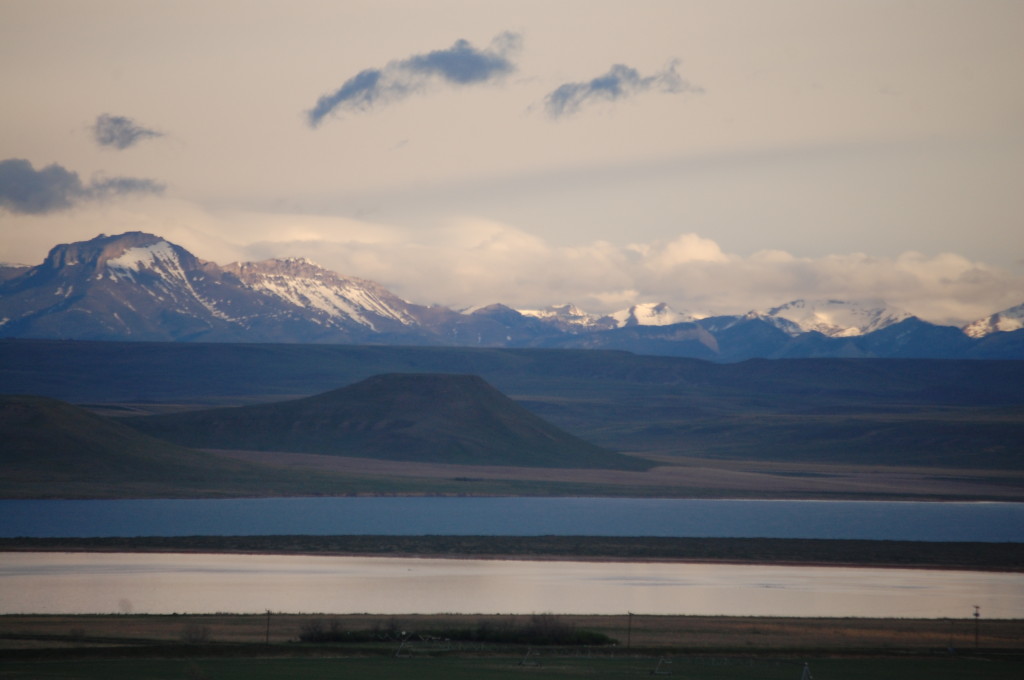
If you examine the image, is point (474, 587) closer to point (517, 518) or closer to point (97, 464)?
point (517, 518)

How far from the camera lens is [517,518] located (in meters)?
116

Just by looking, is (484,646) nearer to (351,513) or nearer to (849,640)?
(849,640)

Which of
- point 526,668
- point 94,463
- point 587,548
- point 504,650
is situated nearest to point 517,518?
point 587,548

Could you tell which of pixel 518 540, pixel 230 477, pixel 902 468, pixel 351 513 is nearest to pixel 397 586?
pixel 518 540

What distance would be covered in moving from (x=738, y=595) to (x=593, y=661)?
85.3ft

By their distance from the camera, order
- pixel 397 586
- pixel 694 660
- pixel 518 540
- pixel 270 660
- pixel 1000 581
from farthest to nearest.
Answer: pixel 518 540
pixel 1000 581
pixel 397 586
pixel 694 660
pixel 270 660

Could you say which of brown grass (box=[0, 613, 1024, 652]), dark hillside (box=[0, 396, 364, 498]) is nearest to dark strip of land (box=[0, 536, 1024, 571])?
brown grass (box=[0, 613, 1024, 652])

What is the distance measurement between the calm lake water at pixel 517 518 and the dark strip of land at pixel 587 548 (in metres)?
5.76

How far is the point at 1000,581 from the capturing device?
80.3 metres

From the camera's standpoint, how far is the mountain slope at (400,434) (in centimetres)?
18088

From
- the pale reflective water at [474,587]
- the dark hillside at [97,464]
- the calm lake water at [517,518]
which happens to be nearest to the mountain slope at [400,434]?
the dark hillside at [97,464]

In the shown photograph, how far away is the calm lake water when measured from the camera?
100 metres

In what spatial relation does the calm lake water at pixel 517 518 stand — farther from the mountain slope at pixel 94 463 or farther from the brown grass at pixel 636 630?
the brown grass at pixel 636 630

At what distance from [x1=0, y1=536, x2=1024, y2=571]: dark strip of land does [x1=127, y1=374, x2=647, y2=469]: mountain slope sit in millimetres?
84319
